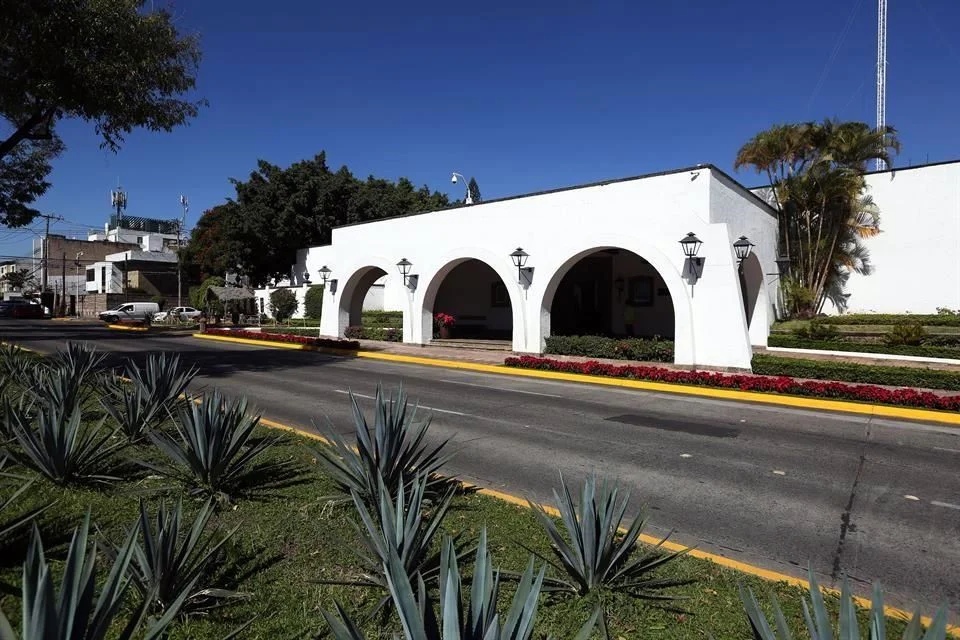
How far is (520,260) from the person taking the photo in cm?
1847

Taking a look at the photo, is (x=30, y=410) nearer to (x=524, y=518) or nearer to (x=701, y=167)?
(x=524, y=518)

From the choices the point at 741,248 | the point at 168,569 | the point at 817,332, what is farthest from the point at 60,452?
the point at 817,332

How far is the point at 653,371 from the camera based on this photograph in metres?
13.6

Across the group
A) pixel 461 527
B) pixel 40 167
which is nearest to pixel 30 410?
pixel 461 527

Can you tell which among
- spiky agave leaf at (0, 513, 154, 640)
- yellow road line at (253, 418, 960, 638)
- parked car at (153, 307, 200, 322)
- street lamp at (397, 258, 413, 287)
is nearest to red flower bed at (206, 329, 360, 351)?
street lamp at (397, 258, 413, 287)

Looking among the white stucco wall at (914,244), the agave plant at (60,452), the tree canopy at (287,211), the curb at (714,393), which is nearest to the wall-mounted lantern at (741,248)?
the curb at (714,393)

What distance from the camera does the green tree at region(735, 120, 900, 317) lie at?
21109 millimetres

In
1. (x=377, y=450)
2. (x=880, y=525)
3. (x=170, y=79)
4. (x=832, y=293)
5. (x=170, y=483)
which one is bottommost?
(x=880, y=525)

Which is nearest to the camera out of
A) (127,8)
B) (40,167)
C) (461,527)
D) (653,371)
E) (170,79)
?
(461,527)

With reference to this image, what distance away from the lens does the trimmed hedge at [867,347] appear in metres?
14.6

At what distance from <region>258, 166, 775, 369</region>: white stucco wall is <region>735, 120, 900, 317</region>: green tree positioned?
2.98 meters

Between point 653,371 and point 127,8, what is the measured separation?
45.4 feet

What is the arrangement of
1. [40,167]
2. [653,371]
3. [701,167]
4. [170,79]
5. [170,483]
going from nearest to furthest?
[170,483] → [170,79] → [653,371] → [701,167] → [40,167]

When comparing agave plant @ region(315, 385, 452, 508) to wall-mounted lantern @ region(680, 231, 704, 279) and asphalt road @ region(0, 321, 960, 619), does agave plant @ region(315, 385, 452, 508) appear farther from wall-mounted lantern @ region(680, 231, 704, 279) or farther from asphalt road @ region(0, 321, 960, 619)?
wall-mounted lantern @ region(680, 231, 704, 279)
